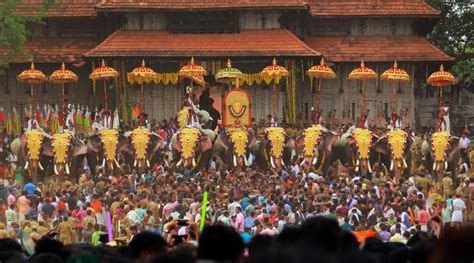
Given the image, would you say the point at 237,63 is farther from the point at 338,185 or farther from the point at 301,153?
the point at 338,185

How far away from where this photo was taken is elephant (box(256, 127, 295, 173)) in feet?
116

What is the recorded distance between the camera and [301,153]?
35.8m

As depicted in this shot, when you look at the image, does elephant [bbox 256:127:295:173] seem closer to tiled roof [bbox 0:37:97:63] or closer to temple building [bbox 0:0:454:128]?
temple building [bbox 0:0:454:128]

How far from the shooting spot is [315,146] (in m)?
35.6

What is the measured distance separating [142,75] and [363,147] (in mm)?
7887

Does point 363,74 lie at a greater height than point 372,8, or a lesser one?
lesser

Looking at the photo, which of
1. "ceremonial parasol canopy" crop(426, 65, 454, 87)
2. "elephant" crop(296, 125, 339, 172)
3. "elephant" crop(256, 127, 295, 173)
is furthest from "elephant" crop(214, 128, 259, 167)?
"ceremonial parasol canopy" crop(426, 65, 454, 87)

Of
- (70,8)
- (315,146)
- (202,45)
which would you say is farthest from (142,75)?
(315,146)

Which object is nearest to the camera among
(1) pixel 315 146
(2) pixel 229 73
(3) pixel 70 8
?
(1) pixel 315 146

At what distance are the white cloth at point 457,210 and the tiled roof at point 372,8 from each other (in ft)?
→ 53.5

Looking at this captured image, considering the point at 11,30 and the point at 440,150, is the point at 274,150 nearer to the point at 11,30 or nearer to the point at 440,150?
the point at 440,150

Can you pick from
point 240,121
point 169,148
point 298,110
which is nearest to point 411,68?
point 298,110

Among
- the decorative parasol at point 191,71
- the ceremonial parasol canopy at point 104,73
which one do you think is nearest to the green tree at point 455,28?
the decorative parasol at point 191,71

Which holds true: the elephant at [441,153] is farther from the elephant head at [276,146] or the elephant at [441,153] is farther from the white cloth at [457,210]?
the white cloth at [457,210]
